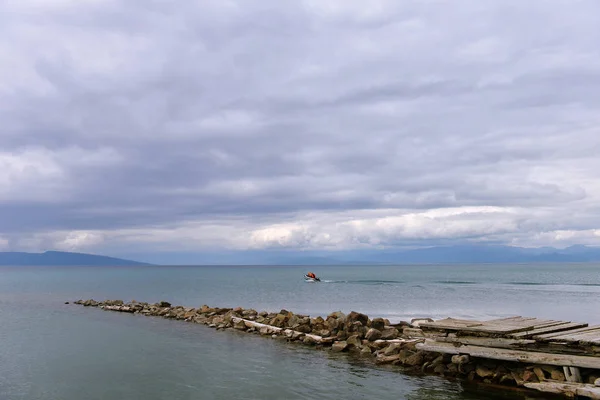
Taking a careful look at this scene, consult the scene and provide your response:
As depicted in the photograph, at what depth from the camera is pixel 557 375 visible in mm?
17016

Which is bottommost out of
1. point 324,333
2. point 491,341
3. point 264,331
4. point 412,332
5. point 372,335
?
point 264,331

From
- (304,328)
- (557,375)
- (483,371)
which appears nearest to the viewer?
(557,375)

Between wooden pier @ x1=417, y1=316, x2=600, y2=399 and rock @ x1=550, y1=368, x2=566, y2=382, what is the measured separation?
0.19m

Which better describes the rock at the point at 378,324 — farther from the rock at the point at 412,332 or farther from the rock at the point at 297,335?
the rock at the point at 297,335

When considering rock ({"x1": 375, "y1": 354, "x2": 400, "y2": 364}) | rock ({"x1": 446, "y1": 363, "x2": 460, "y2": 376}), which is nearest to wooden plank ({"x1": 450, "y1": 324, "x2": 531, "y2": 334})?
rock ({"x1": 446, "y1": 363, "x2": 460, "y2": 376})

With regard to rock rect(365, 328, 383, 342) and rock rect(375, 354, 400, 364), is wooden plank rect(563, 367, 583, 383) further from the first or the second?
rock rect(365, 328, 383, 342)

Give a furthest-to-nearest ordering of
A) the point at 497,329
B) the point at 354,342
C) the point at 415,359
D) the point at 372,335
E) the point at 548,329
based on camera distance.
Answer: the point at 372,335, the point at 354,342, the point at 415,359, the point at 548,329, the point at 497,329

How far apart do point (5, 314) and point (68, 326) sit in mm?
14485

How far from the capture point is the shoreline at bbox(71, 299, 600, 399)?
17000 mm

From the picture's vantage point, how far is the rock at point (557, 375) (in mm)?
16844

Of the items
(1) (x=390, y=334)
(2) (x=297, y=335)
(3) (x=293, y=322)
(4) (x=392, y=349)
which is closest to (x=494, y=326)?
(4) (x=392, y=349)

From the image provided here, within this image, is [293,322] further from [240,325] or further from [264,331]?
[240,325]

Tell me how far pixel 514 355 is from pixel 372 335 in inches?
349

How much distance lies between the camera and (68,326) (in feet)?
123
